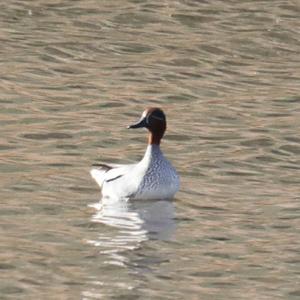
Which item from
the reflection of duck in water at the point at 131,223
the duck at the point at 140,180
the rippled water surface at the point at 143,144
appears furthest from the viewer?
the duck at the point at 140,180

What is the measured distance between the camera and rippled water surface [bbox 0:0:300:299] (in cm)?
1198

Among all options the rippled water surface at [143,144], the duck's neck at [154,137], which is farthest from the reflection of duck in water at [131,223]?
the duck's neck at [154,137]

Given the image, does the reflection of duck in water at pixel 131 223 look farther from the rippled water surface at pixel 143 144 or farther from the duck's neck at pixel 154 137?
the duck's neck at pixel 154 137

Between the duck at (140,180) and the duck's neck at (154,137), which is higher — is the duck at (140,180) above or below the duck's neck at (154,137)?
below

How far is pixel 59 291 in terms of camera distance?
11242 mm

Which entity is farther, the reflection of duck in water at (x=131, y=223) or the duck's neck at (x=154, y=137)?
the duck's neck at (x=154, y=137)

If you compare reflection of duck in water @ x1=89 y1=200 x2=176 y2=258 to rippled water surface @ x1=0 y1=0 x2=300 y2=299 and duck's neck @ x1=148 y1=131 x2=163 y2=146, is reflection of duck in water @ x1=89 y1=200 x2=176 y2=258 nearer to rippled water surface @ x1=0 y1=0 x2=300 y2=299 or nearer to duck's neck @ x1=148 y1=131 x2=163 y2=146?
rippled water surface @ x1=0 y1=0 x2=300 y2=299

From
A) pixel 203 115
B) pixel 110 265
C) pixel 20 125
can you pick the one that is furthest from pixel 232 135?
pixel 110 265

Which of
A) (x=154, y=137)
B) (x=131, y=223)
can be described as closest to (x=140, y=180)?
(x=154, y=137)

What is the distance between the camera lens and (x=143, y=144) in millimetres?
17156

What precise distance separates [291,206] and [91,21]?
8.97 meters

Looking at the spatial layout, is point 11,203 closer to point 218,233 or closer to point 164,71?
point 218,233

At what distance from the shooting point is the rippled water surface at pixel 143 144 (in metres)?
12.0

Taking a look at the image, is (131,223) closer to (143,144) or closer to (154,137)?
(154,137)
